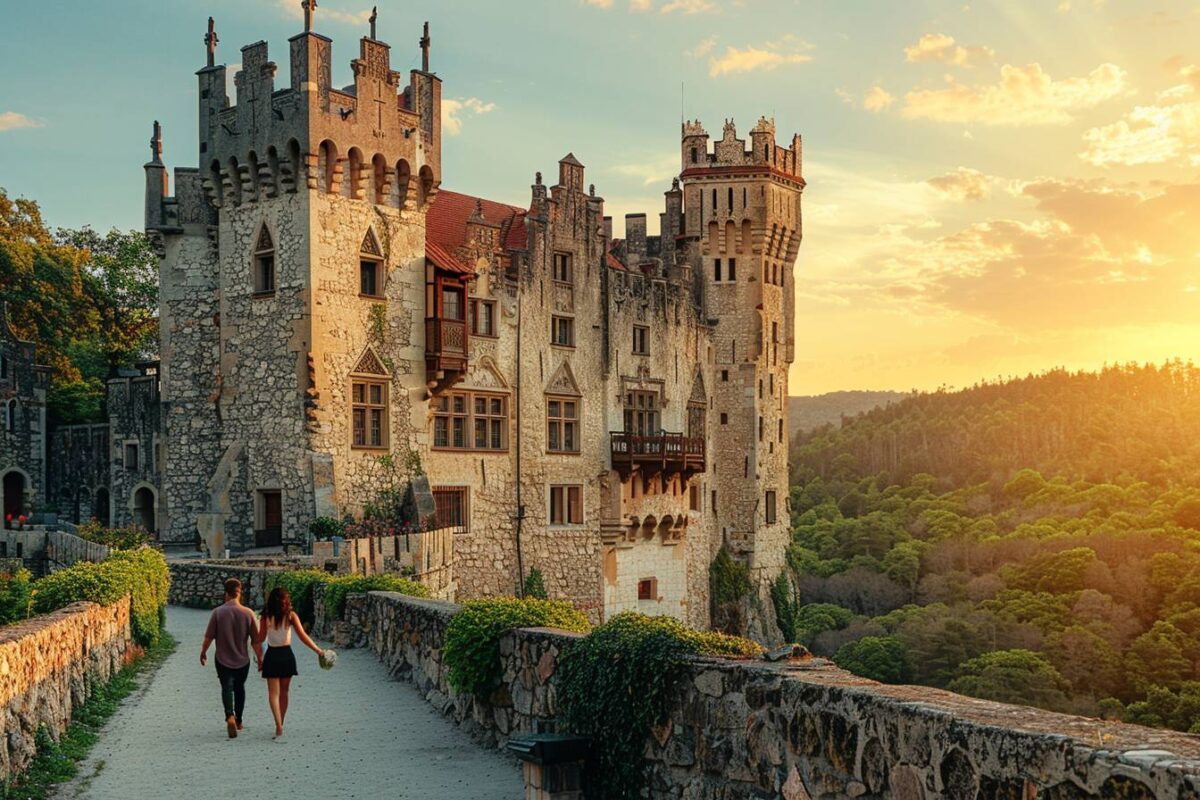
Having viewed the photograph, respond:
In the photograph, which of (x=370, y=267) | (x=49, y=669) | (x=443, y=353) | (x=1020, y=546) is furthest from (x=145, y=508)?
(x=1020, y=546)

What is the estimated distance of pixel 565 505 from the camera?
149 ft

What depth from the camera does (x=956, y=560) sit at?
103m

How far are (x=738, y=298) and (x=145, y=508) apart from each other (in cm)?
2499

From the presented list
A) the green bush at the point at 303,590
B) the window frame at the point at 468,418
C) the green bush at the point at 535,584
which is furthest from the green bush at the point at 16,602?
the green bush at the point at 535,584

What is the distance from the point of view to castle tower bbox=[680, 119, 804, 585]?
55062 millimetres

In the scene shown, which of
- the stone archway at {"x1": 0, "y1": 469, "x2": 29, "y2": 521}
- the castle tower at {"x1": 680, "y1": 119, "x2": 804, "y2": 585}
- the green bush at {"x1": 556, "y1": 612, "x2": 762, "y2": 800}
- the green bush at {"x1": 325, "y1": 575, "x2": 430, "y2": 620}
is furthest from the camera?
the stone archway at {"x1": 0, "y1": 469, "x2": 29, "y2": 521}

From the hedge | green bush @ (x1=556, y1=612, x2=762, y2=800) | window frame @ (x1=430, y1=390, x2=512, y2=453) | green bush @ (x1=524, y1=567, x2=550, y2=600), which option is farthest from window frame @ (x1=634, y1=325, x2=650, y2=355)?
green bush @ (x1=556, y1=612, x2=762, y2=800)

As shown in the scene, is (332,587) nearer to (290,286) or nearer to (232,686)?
(232,686)

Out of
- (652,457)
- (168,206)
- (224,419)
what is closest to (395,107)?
(168,206)

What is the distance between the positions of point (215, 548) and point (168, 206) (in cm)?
1065

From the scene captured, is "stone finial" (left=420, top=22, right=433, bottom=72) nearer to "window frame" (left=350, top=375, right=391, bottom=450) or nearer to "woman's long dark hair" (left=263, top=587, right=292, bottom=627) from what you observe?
"window frame" (left=350, top=375, right=391, bottom=450)

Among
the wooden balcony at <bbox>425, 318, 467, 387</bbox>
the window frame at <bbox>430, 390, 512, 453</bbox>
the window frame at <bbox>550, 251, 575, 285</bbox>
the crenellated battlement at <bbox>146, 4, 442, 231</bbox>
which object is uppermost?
the crenellated battlement at <bbox>146, 4, 442, 231</bbox>

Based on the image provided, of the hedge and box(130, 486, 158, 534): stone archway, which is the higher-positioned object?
box(130, 486, 158, 534): stone archway

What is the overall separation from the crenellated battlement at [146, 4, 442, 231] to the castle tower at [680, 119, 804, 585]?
18129 millimetres
